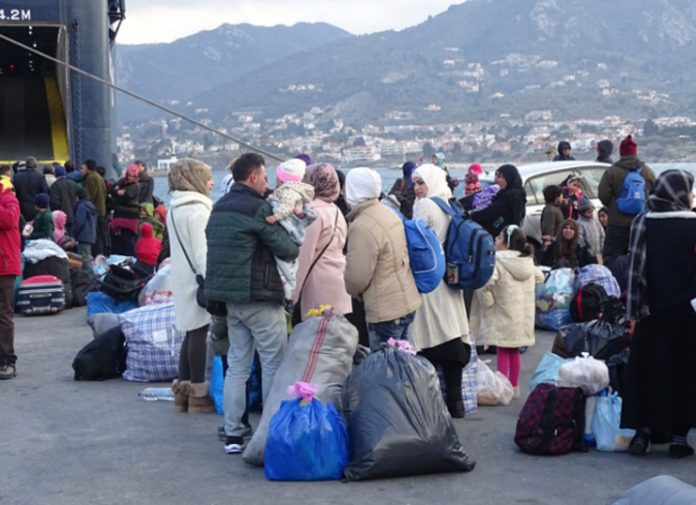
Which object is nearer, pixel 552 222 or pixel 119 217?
pixel 552 222

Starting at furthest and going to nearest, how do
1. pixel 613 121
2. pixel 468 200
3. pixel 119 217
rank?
1. pixel 613 121
2. pixel 119 217
3. pixel 468 200

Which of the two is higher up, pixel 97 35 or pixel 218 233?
pixel 97 35

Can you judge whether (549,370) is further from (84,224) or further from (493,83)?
(493,83)

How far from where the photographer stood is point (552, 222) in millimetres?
12750

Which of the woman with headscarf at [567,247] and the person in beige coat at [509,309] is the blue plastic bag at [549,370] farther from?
the woman with headscarf at [567,247]

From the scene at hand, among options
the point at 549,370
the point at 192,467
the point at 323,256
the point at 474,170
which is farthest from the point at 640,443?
the point at 474,170

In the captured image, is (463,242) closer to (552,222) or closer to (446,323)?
(446,323)

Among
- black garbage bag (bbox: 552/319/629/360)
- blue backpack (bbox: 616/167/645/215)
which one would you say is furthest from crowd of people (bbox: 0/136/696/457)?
blue backpack (bbox: 616/167/645/215)

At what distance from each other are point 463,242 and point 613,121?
11575 cm

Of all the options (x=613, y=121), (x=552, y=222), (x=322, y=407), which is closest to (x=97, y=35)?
(x=552, y=222)

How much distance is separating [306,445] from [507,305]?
2930mm

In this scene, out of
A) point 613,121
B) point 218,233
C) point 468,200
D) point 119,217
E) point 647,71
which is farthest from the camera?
point 647,71

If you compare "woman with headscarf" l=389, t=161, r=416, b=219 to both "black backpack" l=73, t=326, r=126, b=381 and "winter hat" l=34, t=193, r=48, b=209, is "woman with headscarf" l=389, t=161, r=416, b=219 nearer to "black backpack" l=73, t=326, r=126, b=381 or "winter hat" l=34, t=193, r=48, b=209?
"black backpack" l=73, t=326, r=126, b=381

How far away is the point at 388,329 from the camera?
7551 mm
